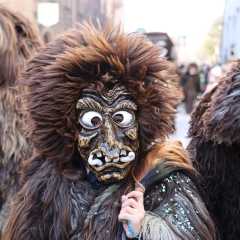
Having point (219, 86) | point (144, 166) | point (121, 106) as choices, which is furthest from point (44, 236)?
point (219, 86)

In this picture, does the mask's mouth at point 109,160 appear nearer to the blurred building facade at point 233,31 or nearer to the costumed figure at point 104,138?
the costumed figure at point 104,138

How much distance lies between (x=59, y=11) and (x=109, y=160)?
12.5 m

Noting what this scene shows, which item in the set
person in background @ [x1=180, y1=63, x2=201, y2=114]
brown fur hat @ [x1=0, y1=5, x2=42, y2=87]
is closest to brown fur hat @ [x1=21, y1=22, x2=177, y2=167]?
brown fur hat @ [x1=0, y1=5, x2=42, y2=87]

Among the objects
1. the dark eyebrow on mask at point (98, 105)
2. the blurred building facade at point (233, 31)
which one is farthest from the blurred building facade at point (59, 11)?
the blurred building facade at point (233, 31)

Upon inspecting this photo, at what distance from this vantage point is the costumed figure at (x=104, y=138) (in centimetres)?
187

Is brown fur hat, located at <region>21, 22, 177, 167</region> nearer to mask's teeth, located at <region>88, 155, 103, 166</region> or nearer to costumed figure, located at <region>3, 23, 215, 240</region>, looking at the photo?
costumed figure, located at <region>3, 23, 215, 240</region>

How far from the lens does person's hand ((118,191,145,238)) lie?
174cm

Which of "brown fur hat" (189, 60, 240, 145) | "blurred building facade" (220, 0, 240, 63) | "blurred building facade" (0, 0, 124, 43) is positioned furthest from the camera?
"blurred building facade" (220, 0, 240, 63)

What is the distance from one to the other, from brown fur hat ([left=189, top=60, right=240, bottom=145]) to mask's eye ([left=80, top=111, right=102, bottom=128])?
537 millimetres

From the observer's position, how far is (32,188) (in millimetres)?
2031

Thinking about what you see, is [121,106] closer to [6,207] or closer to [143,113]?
[143,113]

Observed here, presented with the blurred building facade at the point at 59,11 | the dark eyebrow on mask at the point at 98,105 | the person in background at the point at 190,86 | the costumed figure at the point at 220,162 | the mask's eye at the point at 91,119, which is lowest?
the person in background at the point at 190,86

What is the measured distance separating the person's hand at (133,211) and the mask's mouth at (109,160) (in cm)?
16

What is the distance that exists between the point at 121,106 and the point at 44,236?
0.63 meters
